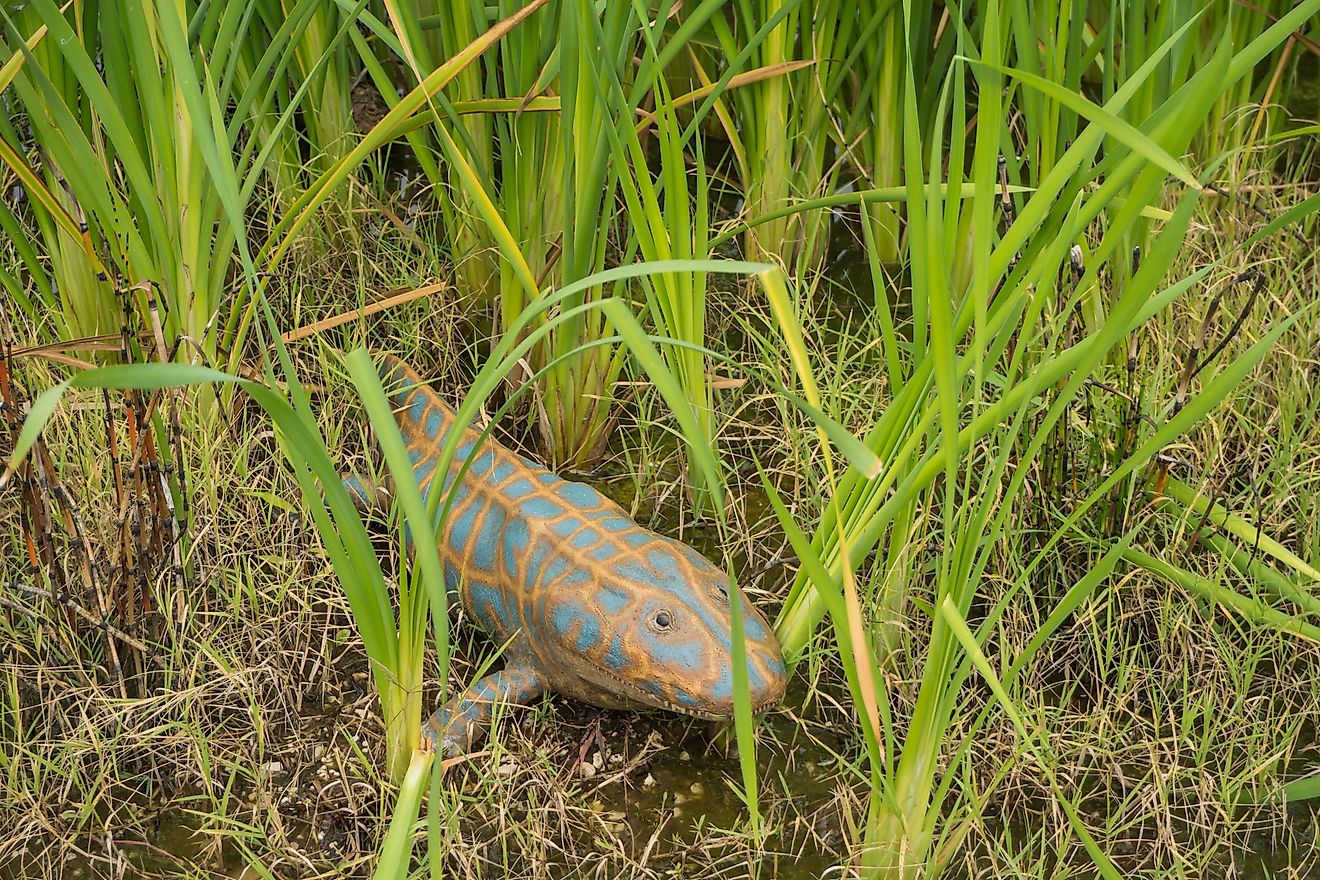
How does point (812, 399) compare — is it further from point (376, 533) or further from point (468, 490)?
point (376, 533)

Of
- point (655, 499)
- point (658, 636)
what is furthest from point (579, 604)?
point (655, 499)

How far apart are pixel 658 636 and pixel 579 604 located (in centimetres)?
14

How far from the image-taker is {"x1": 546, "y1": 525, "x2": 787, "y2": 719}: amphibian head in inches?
78.5

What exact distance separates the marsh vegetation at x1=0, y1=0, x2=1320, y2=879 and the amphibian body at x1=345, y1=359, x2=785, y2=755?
7 cm

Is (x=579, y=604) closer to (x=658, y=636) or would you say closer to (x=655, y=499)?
(x=658, y=636)

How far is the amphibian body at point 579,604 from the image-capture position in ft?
6.60

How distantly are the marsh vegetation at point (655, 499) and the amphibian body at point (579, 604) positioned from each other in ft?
0.22

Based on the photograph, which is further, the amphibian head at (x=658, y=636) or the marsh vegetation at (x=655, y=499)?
the amphibian head at (x=658, y=636)

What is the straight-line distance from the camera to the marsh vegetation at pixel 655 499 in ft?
5.86

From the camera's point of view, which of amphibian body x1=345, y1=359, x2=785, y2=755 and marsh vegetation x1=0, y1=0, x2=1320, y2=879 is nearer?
marsh vegetation x1=0, y1=0, x2=1320, y2=879

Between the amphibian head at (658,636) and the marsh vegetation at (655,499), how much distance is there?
0.27ft

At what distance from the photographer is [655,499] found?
2.52 metres

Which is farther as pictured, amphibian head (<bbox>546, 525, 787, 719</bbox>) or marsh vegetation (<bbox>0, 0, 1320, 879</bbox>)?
amphibian head (<bbox>546, 525, 787, 719</bbox>)

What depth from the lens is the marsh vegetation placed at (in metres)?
1.79
